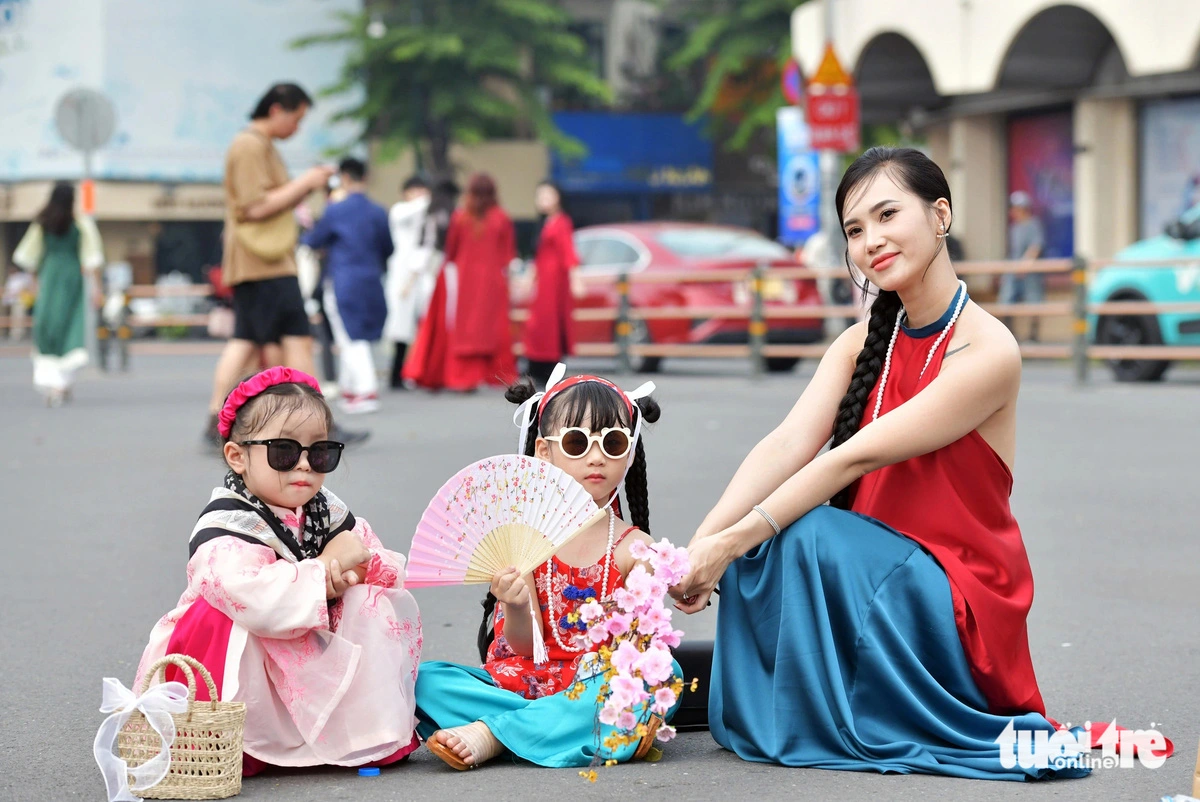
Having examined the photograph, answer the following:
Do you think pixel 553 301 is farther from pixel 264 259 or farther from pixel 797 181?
pixel 797 181

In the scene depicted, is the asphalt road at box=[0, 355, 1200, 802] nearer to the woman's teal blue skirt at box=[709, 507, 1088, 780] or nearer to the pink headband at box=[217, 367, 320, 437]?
the woman's teal blue skirt at box=[709, 507, 1088, 780]

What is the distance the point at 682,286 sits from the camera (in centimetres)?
1716

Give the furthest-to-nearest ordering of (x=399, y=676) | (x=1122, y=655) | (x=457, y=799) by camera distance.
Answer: (x=1122, y=655)
(x=399, y=676)
(x=457, y=799)

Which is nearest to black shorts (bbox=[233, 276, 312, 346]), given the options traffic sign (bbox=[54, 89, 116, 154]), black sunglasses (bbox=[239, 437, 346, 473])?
black sunglasses (bbox=[239, 437, 346, 473])

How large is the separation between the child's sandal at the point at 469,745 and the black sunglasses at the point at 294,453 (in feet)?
2.03

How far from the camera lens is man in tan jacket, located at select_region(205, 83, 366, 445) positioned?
9.05 meters

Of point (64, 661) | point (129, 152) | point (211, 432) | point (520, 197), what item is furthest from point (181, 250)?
point (64, 661)

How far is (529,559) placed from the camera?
357 centimetres

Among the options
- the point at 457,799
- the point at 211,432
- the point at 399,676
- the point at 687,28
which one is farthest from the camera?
the point at 687,28

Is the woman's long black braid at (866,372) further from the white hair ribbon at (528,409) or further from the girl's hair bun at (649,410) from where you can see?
the white hair ribbon at (528,409)

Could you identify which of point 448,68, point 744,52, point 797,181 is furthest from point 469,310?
point 448,68

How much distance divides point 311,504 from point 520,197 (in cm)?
3484

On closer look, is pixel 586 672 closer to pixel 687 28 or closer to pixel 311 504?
pixel 311 504

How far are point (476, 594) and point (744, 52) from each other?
25.5m
